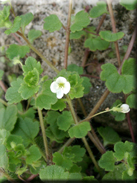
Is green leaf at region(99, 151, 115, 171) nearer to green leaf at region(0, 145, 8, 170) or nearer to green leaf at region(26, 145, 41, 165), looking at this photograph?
green leaf at region(26, 145, 41, 165)

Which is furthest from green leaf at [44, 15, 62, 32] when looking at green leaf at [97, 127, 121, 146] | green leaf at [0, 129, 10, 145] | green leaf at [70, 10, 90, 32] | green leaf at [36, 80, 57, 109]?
green leaf at [97, 127, 121, 146]

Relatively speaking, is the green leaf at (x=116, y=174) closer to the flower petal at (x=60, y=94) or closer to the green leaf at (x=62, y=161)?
the green leaf at (x=62, y=161)

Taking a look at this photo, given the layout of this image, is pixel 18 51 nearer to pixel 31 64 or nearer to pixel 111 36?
pixel 31 64

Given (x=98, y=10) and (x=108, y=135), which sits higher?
(x=98, y=10)

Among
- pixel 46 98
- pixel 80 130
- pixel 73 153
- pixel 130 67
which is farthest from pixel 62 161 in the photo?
pixel 130 67

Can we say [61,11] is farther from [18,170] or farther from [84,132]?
[18,170]

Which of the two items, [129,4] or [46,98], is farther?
[129,4]

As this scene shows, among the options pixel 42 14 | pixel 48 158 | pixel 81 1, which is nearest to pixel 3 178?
pixel 48 158
